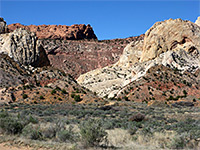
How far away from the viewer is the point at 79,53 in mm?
127188

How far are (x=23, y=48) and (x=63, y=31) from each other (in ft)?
352

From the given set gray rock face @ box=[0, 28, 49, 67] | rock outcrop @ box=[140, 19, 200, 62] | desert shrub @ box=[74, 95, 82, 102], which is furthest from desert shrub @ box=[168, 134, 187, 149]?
rock outcrop @ box=[140, 19, 200, 62]

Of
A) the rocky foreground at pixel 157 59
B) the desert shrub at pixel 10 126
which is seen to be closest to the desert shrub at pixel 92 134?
the desert shrub at pixel 10 126

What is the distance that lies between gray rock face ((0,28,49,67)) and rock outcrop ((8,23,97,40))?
9446 centimetres

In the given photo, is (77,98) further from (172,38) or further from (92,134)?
(172,38)

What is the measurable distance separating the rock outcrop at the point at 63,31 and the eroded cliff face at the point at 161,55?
261 ft

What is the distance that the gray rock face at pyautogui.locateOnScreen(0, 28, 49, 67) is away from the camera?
55.2 metres

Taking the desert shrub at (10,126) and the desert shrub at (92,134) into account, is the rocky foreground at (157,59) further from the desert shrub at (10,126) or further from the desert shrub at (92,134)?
the desert shrub at (92,134)

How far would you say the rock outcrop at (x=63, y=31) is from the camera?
154750mm

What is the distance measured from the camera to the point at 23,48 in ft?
184

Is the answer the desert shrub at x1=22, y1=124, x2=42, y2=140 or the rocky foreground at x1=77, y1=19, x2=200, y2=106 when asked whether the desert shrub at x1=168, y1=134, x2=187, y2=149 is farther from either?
the rocky foreground at x1=77, y1=19, x2=200, y2=106

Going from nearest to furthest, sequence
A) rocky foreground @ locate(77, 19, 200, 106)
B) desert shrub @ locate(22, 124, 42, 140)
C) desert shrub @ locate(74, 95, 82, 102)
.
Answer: desert shrub @ locate(22, 124, 42, 140)
desert shrub @ locate(74, 95, 82, 102)
rocky foreground @ locate(77, 19, 200, 106)

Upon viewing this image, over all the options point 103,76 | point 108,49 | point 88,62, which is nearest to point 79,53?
point 88,62

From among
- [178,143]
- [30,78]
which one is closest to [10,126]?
[178,143]
